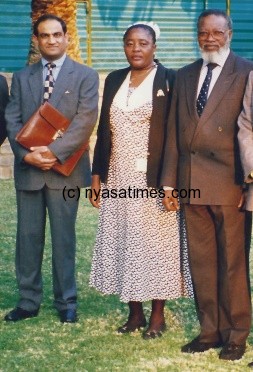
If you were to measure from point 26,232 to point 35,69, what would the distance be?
1.25m

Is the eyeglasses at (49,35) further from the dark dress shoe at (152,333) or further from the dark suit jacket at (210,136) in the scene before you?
the dark dress shoe at (152,333)

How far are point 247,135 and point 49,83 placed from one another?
6.12 feet

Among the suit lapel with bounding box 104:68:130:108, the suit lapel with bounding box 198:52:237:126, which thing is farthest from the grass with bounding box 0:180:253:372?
the suit lapel with bounding box 104:68:130:108

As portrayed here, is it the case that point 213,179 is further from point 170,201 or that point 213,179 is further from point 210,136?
point 170,201

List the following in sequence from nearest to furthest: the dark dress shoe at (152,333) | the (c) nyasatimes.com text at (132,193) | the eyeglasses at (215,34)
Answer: the eyeglasses at (215,34) < the (c) nyasatimes.com text at (132,193) < the dark dress shoe at (152,333)

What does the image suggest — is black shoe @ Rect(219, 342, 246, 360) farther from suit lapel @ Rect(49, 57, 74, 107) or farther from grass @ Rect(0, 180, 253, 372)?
suit lapel @ Rect(49, 57, 74, 107)

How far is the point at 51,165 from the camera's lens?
7105mm

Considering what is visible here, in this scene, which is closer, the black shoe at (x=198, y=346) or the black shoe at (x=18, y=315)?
the black shoe at (x=198, y=346)

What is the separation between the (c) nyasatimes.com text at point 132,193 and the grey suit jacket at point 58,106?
0.10 m

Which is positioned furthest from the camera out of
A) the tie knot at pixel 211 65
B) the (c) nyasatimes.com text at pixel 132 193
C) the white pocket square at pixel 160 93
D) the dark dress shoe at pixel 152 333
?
the dark dress shoe at pixel 152 333

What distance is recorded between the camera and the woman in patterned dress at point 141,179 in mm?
6746

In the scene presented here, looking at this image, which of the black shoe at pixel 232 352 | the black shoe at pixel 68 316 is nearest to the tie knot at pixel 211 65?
the black shoe at pixel 232 352

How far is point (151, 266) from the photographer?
6.88 meters

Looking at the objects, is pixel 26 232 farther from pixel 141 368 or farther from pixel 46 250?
pixel 46 250
